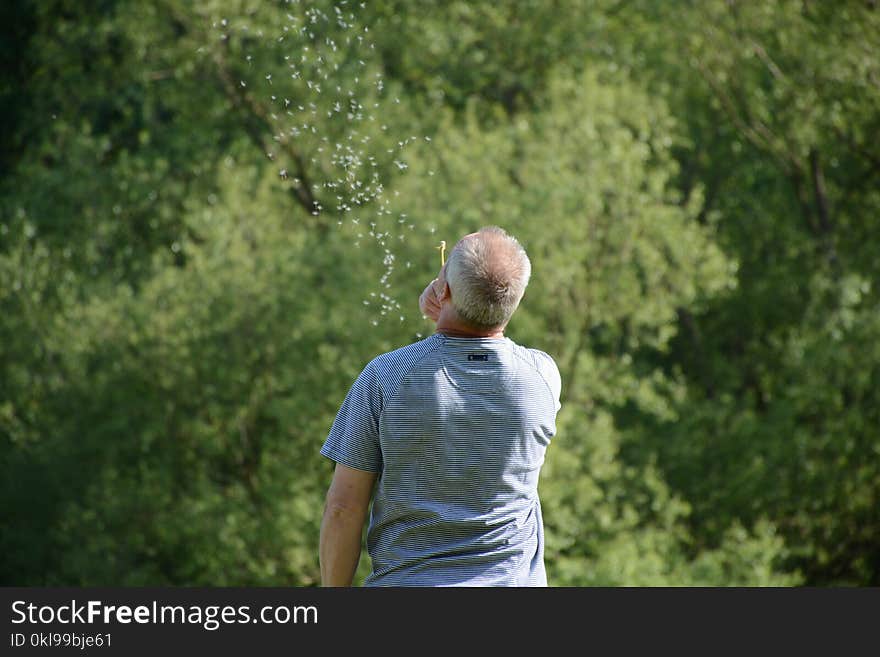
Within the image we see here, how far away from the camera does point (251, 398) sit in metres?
11.5

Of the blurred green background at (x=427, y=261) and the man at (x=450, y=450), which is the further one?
the blurred green background at (x=427, y=261)

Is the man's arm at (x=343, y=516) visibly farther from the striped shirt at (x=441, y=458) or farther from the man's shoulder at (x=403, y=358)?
the man's shoulder at (x=403, y=358)

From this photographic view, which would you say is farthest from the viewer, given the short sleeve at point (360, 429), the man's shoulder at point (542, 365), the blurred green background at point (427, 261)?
the blurred green background at point (427, 261)

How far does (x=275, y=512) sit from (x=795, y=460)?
528cm

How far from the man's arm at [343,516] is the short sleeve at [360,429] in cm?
3

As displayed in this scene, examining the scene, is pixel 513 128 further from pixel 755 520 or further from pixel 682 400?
pixel 755 520

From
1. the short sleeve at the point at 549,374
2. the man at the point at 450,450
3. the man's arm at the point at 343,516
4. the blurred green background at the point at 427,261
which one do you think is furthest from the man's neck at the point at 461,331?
the blurred green background at the point at 427,261

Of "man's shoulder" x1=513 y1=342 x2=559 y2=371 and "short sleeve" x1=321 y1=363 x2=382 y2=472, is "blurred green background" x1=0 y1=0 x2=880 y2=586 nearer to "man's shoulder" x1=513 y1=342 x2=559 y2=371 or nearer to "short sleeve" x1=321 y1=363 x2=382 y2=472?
"man's shoulder" x1=513 y1=342 x2=559 y2=371

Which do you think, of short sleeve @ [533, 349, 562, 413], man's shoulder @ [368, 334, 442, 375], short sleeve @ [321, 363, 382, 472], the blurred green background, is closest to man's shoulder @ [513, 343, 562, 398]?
short sleeve @ [533, 349, 562, 413]

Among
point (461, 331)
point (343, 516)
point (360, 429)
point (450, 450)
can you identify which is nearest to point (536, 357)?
point (461, 331)

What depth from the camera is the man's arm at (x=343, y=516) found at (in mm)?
2480

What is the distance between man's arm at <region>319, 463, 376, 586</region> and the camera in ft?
8.14

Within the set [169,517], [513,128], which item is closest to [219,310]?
[169,517]

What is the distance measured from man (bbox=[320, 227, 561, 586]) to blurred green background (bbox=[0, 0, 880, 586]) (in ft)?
23.5
